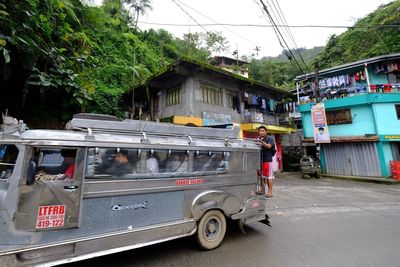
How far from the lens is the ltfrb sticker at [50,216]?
303 cm

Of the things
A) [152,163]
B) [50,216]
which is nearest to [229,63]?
[152,163]

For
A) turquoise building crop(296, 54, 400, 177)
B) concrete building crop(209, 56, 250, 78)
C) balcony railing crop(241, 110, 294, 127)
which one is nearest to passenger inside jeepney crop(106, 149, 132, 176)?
balcony railing crop(241, 110, 294, 127)

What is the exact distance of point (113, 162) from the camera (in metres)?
3.63

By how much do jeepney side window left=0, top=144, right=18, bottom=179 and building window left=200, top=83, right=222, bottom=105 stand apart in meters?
12.1

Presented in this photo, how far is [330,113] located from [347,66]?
4.34 m

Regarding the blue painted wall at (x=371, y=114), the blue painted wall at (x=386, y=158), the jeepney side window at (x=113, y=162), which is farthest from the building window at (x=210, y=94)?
the blue painted wall at (x=386, y=158)

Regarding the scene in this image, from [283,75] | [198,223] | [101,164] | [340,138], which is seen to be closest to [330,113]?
[340,138]

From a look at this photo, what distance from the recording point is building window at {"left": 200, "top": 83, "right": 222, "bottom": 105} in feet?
49.3

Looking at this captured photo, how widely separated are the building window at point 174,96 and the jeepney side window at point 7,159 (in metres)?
11.9

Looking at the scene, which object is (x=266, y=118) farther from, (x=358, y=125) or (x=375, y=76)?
(x=375, y=76)

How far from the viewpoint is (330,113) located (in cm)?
1864

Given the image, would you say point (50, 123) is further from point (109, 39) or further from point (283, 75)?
point (283, 75)

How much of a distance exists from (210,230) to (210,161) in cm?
142

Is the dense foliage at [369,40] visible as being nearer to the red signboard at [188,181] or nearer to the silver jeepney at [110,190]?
the silver jeepney at [110,190]
